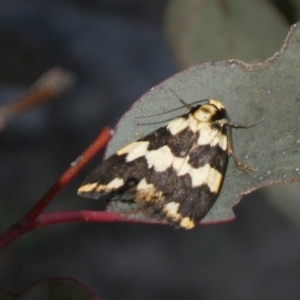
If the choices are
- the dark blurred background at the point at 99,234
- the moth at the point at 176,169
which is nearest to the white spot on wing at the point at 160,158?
the moth at the point at 176,169

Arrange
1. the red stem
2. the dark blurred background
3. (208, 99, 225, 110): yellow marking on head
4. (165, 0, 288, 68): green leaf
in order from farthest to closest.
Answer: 1. the dark blurred background
2. (165, 0, 288, 68): green leaf
3. (208, 99, 225, 110): yellow marking on head
4. the red stem

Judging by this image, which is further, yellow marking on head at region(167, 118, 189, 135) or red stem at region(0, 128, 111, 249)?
yellow marking on head at region(167, 118, 189, 135)

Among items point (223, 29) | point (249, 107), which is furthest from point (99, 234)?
point (249, 107)

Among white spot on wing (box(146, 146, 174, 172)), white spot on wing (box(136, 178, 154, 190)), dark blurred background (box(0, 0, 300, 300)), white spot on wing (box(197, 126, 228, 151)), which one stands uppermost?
white spot on wing (box(146, 146, 174, 172))

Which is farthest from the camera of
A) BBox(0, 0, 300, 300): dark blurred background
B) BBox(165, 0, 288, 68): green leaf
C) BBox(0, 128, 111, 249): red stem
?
BBox(0, 0, 300, 300): dark blurred background

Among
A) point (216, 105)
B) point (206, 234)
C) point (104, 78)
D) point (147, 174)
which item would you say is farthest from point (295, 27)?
point (104, 78)

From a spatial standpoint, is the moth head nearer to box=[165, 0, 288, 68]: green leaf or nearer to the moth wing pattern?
the moth wing pattern

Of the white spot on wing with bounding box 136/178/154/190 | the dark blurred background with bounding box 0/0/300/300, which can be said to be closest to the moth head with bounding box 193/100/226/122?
the white spot on wing with bounding box 136/178/154/190

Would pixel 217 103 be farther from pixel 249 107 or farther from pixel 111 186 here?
pixel 111 186

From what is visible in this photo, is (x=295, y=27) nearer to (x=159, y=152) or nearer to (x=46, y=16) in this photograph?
(x=159, y=152)
